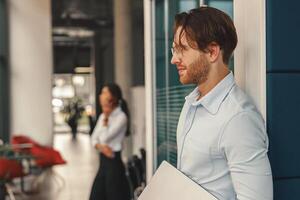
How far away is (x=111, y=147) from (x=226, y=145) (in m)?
3.14

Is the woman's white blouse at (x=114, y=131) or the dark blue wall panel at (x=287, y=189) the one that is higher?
the dark blue wall panel at (x=287, y=189)

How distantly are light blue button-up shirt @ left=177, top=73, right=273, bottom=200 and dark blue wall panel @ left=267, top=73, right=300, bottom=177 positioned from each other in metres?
0.24

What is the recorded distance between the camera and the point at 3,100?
8.91 metres

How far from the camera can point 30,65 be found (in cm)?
901

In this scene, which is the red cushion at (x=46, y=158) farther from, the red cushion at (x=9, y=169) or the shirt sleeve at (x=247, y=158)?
the shirt sleeve at (x=247, y=158)

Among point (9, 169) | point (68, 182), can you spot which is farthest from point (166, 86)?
point (68, 182)

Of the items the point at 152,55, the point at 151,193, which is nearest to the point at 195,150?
the point at 151,193

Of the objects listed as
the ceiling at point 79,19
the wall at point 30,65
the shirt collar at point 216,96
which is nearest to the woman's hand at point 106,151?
the shirt collar at point 216,96

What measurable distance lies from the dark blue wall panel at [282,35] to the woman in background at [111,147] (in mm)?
2864

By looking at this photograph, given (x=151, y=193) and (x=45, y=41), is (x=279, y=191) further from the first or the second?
(x=45, y=41)

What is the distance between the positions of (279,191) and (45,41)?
804 centimetres

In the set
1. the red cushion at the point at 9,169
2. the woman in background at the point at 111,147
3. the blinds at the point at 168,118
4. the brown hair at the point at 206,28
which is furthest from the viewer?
the red cushion at the point at 9,169

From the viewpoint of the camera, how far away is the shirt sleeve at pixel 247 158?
1241mm

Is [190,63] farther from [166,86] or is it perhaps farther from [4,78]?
[4,78]
